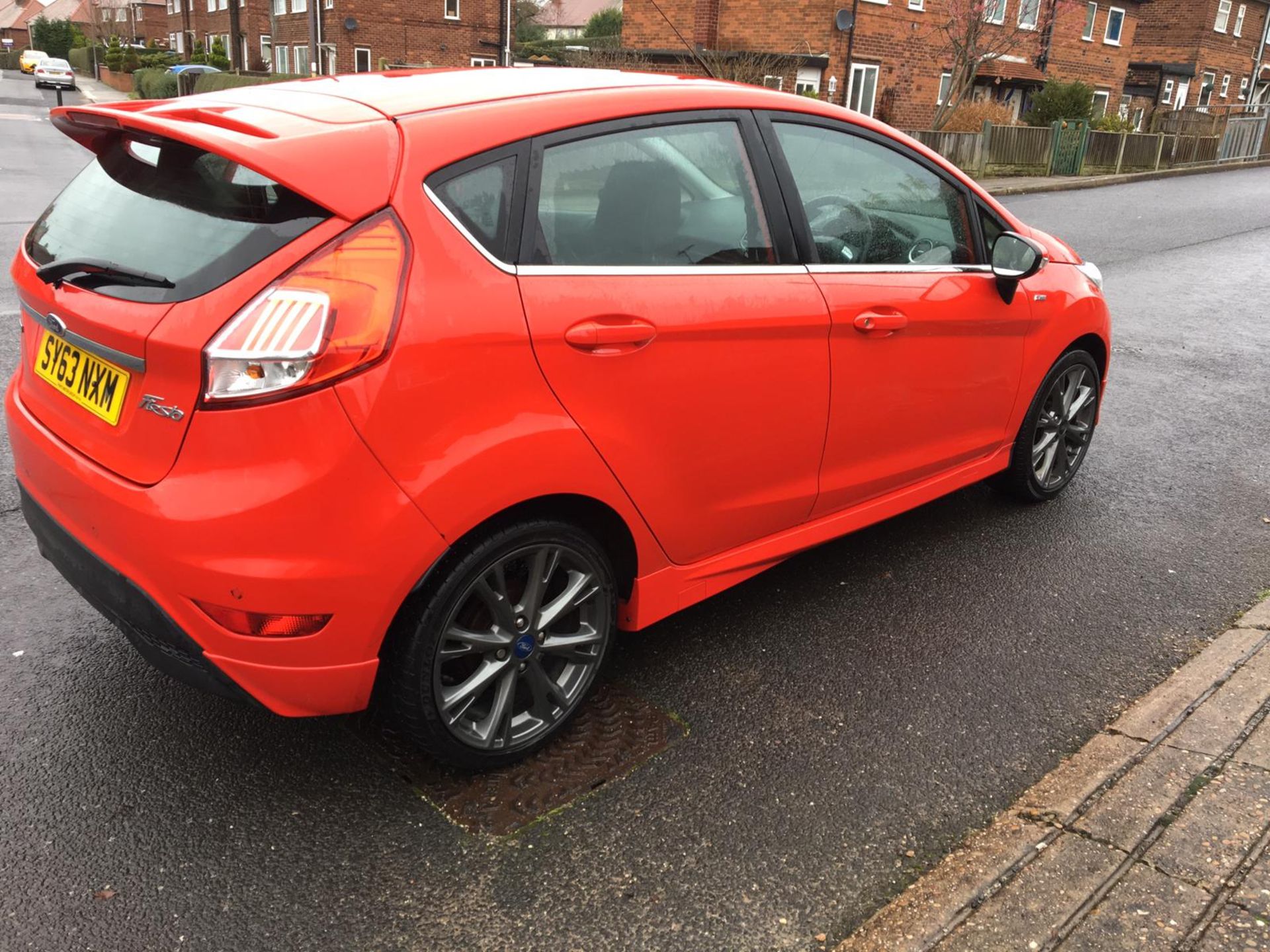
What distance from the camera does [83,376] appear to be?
2.51 metres

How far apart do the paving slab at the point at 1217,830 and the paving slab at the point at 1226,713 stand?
146 millimetres

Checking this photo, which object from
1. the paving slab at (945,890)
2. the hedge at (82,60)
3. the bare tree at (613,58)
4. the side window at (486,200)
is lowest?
the paving slab at (945,890)

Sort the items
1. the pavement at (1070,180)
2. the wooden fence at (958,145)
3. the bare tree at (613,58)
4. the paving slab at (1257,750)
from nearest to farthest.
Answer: the paving slab at (1257,750) < the pavement at (1070,180) < the wooden fence at (958,145) < the bare tree at (613,58)

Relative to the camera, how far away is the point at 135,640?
96.7 inches

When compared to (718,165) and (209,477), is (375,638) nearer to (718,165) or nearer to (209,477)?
(209,477)

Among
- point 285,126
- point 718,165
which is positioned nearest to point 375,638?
point 285,126

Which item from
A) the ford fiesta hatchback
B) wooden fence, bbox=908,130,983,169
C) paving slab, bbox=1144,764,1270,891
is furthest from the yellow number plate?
wooden fence, bbox=908,130,983,169

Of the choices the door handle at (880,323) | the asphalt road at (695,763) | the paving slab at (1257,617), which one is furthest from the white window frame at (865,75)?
the door handle at (880,323)

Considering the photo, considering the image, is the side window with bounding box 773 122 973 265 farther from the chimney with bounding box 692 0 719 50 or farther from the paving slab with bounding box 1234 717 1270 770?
the chimney with bounding box 692 0 719 50

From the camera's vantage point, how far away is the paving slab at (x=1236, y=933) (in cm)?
218

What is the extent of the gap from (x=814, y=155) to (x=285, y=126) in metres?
1.67

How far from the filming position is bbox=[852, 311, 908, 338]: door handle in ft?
10.8

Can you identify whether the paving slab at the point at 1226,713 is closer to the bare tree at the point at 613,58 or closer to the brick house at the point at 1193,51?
the bare tree at the point at 613,58

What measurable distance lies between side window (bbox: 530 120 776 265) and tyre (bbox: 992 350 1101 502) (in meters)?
1.98
